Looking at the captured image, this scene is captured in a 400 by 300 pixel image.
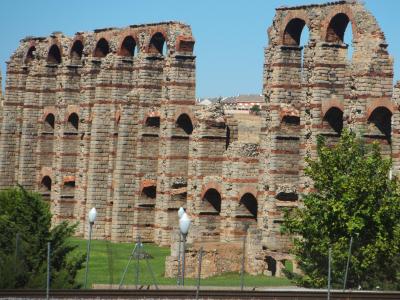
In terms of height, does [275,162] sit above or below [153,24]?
below

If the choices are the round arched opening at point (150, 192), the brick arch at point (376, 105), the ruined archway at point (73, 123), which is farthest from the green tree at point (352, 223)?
the ruined archway at point (73, 123)

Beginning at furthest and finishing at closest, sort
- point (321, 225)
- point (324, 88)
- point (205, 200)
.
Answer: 1. point (205, 200)
2. point (324, 88)
3. point (321, 225)

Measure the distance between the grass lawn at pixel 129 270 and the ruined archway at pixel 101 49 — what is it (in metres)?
11.4

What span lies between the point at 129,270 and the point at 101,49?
23.2 metres

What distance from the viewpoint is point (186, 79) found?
57.1m

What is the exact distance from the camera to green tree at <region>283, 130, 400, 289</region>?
35938 mm

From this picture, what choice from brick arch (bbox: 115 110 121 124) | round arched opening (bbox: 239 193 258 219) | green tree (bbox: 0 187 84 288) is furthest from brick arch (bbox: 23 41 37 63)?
green tree (bbox: 0 187 84 288)

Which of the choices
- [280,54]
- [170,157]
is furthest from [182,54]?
[280,54]

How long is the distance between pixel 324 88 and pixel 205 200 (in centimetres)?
907

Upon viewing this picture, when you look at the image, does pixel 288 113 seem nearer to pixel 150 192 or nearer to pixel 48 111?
pixel 150 192

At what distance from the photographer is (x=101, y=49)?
6538 centimetres

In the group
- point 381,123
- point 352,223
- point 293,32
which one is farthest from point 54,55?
point 352,223

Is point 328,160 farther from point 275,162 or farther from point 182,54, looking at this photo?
point 182,54

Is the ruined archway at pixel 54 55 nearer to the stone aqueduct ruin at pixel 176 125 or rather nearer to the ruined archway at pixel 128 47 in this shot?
the stone aqueduct ruin at pixel 176 125
